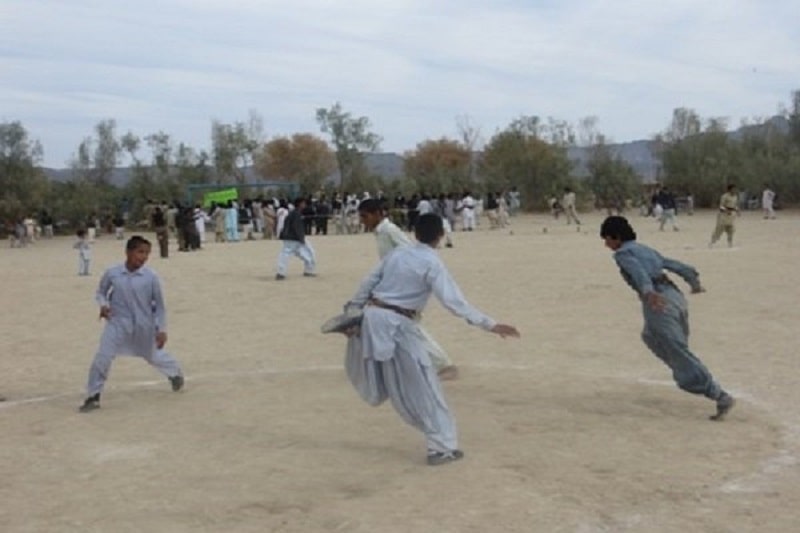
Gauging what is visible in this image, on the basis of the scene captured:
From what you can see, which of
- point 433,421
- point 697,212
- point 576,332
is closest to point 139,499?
point 433,421

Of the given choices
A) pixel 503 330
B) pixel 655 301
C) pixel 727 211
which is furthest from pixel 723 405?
pixel 727 211

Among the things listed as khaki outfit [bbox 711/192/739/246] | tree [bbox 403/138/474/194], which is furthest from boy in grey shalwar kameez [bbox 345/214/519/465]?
tree [bbox 403/138/474/194]

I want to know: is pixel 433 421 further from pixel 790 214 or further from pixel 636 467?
pixel 790 214

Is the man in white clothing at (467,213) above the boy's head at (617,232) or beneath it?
beneath

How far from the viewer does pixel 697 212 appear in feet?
170

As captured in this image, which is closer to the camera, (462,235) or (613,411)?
(613,411)

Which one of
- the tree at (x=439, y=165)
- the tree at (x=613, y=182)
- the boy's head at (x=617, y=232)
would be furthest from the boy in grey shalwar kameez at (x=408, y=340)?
the tree at (x=439, y=165)

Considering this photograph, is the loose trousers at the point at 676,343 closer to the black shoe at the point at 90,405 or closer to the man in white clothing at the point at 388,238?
the man in white clothing at the point at 388,238

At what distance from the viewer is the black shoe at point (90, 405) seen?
8811 mm

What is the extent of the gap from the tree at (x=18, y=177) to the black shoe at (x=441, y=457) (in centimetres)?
4324

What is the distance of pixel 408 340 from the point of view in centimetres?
695

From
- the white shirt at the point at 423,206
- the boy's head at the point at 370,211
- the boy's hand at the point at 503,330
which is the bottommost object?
the boy's hand at the point at 503,330

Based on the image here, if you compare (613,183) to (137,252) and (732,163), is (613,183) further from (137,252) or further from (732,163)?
(137,252)

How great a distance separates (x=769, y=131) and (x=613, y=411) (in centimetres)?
5956
